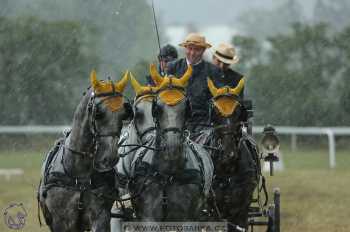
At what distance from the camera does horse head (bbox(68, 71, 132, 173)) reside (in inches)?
336

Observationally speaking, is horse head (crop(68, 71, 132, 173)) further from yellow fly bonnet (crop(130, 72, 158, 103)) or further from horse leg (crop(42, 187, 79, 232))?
yellow fly bonnet (crop(130, 72, 158, 103))

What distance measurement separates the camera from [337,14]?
39.4 meters

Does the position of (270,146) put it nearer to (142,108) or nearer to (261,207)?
(261,207)

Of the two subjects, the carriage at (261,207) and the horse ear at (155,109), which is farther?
the carriage at (261,207)

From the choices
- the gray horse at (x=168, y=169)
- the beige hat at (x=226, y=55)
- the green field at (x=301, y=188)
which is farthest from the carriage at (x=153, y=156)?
the green field at (x=301, y=188)

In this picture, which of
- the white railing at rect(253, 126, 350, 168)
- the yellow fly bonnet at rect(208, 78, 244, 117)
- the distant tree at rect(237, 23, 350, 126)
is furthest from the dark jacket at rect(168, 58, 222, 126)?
the white railing at rect(253, 126, 350, 168)

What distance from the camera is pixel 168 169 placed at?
9.05 m

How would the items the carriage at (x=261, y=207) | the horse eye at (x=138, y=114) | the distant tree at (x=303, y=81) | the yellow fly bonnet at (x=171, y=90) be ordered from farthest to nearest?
the distant tree at (x=303, y=81), the horse eye at (x=138, y=114), the carriage at (x=261, y=207), the yellow fly bonnet at (x=171, y=90)

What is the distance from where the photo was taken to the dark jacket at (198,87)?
10.8m

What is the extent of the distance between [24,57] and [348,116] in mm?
7796

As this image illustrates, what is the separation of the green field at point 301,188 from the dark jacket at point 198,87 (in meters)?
3.62

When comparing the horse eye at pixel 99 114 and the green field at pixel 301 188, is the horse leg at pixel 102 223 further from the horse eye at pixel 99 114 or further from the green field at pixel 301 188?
the green field at pixel 301 188

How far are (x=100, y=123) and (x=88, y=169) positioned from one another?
55cm

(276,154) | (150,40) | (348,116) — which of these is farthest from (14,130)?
(276,154)
